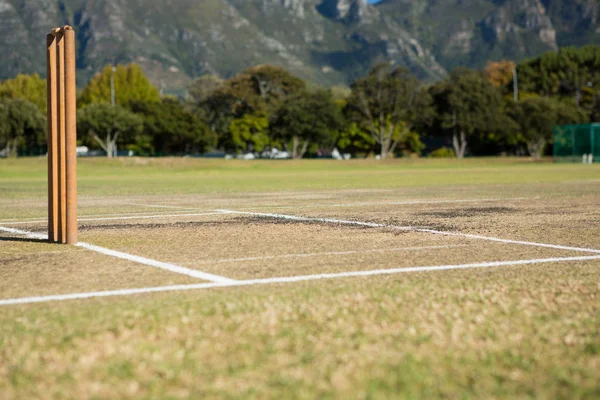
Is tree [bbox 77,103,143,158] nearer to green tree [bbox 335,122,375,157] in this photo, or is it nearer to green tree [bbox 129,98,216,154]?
green tree [bbox 129,98,216,154]

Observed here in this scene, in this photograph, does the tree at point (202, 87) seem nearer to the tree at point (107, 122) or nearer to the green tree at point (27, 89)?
the green tree at point (27, 89)

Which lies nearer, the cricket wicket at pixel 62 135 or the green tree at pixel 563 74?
the cricket wicket at pixel 62 135

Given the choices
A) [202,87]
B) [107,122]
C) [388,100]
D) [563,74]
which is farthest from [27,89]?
[563,74]

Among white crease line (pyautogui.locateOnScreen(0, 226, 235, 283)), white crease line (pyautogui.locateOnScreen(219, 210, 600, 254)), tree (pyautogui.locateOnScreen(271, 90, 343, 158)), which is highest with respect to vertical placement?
tree (pyautogui.locateOnScreen(271, 90, 343, 158))

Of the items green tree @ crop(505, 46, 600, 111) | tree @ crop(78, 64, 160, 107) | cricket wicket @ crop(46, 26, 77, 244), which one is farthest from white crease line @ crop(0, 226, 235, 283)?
tree @ crop(78, 64, 160, 107)

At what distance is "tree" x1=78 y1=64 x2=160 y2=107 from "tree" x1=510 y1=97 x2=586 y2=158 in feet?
192

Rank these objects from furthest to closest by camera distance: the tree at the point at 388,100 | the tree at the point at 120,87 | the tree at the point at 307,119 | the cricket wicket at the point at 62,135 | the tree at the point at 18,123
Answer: the tree at the point at 120,87, the tree at the point at 307,119, the tree at the point at 388,100, the tree at the point at 18,123, the cricket wicket at the point at 62,135

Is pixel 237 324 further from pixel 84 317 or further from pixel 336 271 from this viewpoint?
pixel 336 271

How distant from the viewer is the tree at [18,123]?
278ft

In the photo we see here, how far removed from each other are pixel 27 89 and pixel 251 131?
3566 centimetres

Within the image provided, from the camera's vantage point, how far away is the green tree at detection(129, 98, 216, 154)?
102 metres

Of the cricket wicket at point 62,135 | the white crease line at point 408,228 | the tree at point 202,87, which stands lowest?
the white crease line at point 408,228

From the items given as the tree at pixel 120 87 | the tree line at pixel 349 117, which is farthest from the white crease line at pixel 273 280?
the tree at pixel 120 87

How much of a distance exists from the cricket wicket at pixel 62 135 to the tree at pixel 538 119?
83295 mm
